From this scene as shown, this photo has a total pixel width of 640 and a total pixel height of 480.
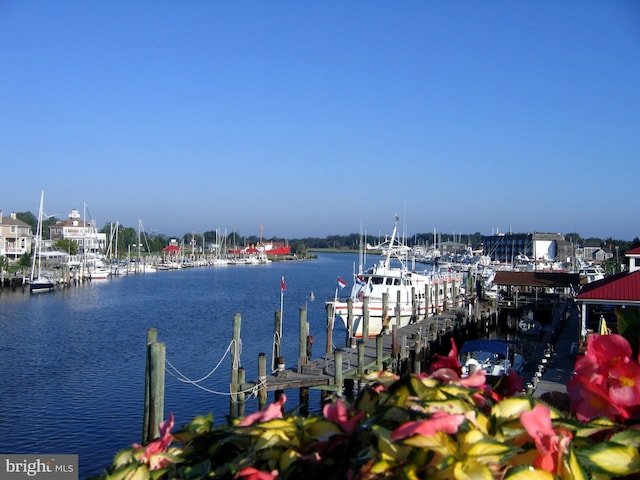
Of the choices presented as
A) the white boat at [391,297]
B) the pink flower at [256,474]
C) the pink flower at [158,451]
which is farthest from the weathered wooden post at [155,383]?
the white boat at [391,297]

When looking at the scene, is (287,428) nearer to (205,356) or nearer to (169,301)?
(205,356)

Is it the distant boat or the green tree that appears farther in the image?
the green tree

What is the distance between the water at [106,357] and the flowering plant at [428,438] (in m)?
17.0

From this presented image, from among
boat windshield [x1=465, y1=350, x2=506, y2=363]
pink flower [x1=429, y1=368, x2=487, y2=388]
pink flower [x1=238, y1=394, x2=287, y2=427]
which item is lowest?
boat windshield [x1=465, y1=350, x2=506, y2=363]

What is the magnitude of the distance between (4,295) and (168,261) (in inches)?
2774

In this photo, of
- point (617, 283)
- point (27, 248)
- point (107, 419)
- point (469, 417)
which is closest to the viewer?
point (469, 417)

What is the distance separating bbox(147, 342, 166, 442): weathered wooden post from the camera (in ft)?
44.9

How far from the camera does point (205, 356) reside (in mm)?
33688

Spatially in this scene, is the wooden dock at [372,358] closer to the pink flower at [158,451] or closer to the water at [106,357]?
the water at [106,357]

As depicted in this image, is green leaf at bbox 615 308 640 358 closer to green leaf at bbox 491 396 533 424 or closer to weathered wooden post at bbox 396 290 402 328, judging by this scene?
green leaf at bbox 491 396 533 424

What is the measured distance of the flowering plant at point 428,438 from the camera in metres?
1.89

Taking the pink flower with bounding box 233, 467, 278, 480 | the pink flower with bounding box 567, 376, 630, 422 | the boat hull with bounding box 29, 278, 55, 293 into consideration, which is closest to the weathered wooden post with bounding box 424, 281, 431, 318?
the pink flower with bounding box 567, 376, 630, 422

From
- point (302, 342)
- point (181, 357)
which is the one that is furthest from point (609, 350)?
point (181, 357)

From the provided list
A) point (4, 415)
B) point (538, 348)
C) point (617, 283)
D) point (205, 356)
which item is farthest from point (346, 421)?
point (538, 348)
